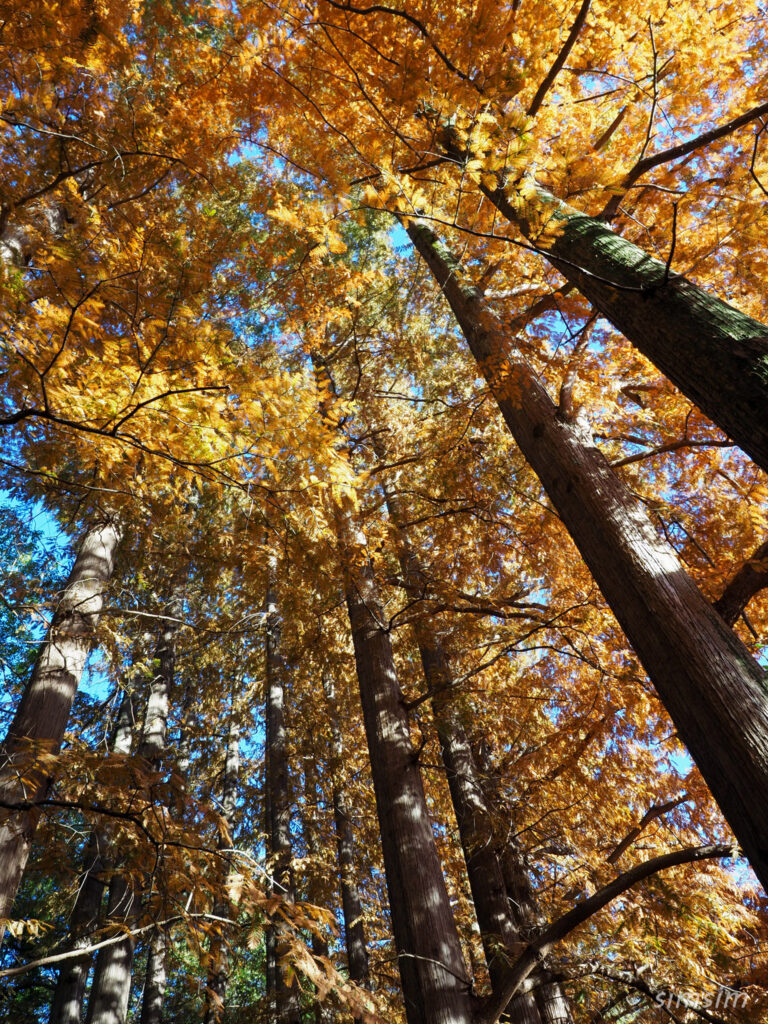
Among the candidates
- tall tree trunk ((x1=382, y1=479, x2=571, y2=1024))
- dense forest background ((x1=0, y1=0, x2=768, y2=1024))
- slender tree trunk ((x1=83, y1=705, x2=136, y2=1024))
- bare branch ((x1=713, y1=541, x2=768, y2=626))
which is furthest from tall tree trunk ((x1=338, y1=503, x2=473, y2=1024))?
slender tree trunk ((x1=83, y1=705, x2=136, y2=1024))

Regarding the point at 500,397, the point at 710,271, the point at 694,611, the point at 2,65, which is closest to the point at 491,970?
the point at 694,611

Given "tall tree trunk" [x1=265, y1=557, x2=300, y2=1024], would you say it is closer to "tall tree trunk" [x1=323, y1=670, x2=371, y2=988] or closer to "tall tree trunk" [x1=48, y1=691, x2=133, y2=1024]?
"tall tree trunk" [x1=323, y1=670, x2=371, y2=988]

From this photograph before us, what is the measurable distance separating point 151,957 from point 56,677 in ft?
30.4

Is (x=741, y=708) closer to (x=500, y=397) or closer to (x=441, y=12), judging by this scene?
(x=500, y=397)

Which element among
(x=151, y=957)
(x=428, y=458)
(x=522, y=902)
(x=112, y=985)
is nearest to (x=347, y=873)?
(x=112, y=985)

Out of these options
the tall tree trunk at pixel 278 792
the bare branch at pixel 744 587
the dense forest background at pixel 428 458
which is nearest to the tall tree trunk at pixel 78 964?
the dense forest background at pixel 428 458

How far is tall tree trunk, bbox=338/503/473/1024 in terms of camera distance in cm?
308

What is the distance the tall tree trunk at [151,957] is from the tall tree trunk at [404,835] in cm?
186

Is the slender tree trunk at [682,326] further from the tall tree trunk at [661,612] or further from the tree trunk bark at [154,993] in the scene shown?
the tree trunk bark at [154,993]

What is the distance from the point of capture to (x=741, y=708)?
6.93ft

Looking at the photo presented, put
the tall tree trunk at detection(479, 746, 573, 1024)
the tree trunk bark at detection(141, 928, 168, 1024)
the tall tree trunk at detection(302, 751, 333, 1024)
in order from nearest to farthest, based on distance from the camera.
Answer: the tall tree trunk at detection(479, 746, 573, 1024) < the tree trunk bark at detection(141, 928, 168, 1024) < the tall tree trunk at detection(302, 751, 333, 1024)

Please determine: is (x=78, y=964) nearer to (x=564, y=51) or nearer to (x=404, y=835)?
(x=404, y=835)

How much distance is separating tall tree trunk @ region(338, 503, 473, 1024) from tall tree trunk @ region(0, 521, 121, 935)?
2.17 metres

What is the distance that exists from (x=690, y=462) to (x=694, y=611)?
364 cm
